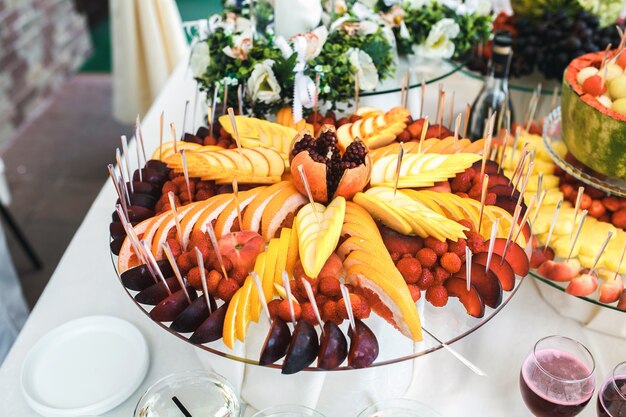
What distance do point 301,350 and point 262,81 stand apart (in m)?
0.81

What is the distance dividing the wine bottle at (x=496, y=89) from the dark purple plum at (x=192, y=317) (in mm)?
1011

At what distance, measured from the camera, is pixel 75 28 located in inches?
167

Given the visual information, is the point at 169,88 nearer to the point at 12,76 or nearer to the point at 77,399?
the point at 77,399

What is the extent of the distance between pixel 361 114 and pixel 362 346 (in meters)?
0.71

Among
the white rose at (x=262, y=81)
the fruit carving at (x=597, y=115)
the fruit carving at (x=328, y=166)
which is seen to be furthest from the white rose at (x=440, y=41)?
the fruit carving at (x=328, y=166)

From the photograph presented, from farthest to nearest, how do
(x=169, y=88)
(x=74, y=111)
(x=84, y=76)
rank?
(x=84, y=76) < (x=74, y=111) < (x=169, y=88)

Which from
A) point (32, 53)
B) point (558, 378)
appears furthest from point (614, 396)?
point (32, 53)

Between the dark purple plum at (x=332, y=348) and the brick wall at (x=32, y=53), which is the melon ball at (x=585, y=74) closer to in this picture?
the dark purple plum at (x=332, y=348)

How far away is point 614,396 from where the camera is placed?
0.88 m

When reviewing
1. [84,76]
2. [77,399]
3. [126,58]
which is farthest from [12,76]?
[77,399]

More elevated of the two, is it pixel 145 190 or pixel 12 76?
pixel 145 190

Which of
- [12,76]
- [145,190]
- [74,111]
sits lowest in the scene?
[74,111]

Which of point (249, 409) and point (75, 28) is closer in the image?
point (249, 409)

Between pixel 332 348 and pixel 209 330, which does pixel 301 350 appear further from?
pixel 209 330
